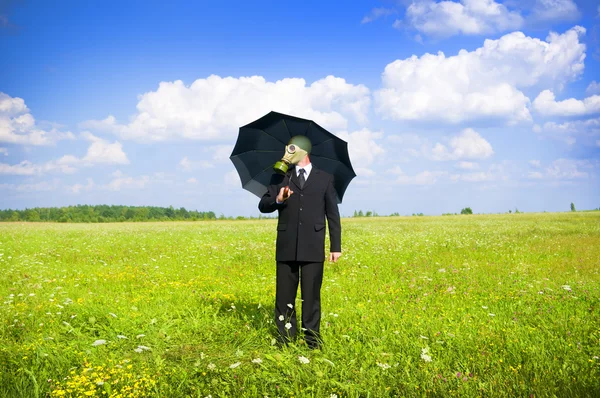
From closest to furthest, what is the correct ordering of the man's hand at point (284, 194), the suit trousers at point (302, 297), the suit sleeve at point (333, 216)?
the man's hand at point (284, 194) → the suit trousers at point (302, 297) → the suit sleeve at point (333, 216)

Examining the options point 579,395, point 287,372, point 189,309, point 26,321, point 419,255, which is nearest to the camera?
point 579,395

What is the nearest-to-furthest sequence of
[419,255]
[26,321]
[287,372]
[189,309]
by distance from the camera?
1. [287,372]
2. [26,321]
3. [189,309]
4. [419,255]

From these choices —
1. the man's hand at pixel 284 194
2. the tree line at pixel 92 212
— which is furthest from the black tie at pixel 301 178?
the tree line at pixel 92 212

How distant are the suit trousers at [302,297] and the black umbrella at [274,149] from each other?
3.94 ft

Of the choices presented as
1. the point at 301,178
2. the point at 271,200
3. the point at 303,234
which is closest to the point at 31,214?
the point at 271,200

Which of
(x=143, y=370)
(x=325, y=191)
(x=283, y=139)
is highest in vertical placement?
(x=283, y=139)

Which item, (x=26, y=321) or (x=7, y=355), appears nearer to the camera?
(x=7, y=355)

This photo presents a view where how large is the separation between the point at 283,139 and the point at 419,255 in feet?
33.2

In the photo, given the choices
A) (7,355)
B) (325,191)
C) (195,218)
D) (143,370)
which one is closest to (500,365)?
(325,191)

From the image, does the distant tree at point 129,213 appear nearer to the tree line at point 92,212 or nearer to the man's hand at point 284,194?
the tree line at point 92,212

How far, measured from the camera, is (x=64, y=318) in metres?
7.85

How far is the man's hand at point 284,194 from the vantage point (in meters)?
5.71

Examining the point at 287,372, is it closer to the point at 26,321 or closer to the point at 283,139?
the point at 283,139

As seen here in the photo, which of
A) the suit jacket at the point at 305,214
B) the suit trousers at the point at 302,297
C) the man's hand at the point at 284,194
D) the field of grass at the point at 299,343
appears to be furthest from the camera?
the suit trousers at the point at 302,297
